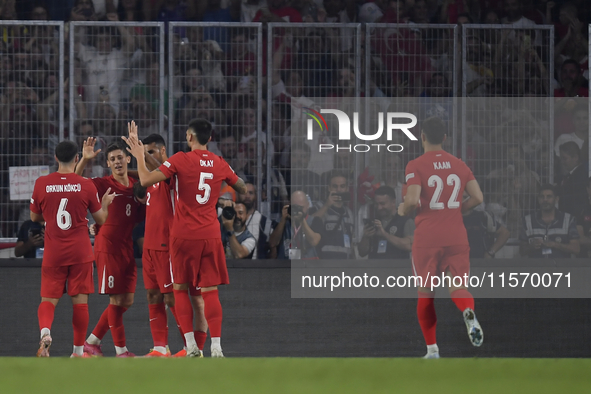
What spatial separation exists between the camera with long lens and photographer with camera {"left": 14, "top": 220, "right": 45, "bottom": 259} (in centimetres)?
162

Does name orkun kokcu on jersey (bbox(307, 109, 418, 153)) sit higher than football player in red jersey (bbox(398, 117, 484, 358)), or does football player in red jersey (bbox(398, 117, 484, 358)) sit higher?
name orkun kokcu on jersey (bbox(307, 109, 418, 153))

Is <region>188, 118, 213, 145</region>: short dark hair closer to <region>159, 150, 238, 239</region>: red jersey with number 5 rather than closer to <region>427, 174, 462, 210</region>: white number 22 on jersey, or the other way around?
<region>159, 150, 238, 239</region>: red jersey with number 5

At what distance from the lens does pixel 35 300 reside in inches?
250

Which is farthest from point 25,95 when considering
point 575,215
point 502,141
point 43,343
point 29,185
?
point 575,215

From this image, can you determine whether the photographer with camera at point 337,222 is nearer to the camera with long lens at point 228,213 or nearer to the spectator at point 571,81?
the camera with long lens at point 228,213

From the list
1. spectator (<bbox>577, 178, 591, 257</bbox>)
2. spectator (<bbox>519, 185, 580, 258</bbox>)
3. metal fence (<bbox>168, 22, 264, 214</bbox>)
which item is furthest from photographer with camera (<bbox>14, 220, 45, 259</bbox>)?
spectator (<bbox>577, 178, 591, 257</bbox>)

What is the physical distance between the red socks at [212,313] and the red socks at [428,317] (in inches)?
48.4

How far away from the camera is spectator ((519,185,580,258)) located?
7.41m

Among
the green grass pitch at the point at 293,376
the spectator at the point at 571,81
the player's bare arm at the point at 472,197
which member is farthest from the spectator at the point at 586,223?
the green grass pitch at the point at 293,376

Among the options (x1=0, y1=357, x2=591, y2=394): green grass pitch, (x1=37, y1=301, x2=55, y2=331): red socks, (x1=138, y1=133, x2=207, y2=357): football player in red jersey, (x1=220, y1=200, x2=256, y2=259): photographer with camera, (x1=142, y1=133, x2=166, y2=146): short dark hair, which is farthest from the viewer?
(x1=220, y1=200, x2=256, y2=259): photographer with camera

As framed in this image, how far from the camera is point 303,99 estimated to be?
7664 millimetres

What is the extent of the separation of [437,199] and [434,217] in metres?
0.11

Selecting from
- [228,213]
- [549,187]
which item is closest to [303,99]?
[228,213]

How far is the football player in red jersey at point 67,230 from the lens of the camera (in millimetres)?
4891
